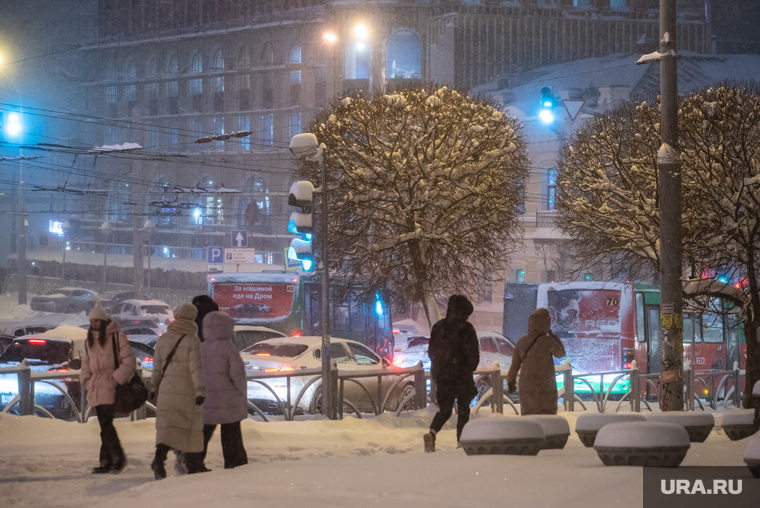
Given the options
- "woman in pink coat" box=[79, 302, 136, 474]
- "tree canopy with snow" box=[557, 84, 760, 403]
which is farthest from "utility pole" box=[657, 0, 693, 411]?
"woman in pink coat" box=[79, 302, 136, 474]

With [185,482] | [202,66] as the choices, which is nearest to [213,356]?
[185,482]

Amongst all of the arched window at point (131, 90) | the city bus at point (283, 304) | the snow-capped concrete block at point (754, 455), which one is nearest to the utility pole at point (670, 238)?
the snow-capped concrete block at point (754, 455)

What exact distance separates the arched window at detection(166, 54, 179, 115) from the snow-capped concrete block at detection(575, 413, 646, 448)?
67.7 metres

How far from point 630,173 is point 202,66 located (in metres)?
59.7

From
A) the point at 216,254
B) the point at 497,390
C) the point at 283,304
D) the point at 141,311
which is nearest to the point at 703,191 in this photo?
the point at 497,390

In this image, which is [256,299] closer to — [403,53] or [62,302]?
[62,302]

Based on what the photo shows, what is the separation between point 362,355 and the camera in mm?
17094

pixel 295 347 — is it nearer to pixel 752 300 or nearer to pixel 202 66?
pixel 752 300

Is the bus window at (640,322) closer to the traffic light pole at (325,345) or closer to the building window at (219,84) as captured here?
the traffic light pole at (325,345)

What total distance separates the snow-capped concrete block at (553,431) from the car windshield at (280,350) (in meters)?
8.38

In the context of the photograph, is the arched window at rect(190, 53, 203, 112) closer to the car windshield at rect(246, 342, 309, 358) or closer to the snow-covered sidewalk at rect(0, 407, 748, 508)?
the car windshield at rect(246, 342, 309, 358)

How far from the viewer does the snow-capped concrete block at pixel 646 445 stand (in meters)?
5.78

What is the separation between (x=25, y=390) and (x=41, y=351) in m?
4.09

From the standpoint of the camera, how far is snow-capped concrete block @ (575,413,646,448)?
788 centimetres
